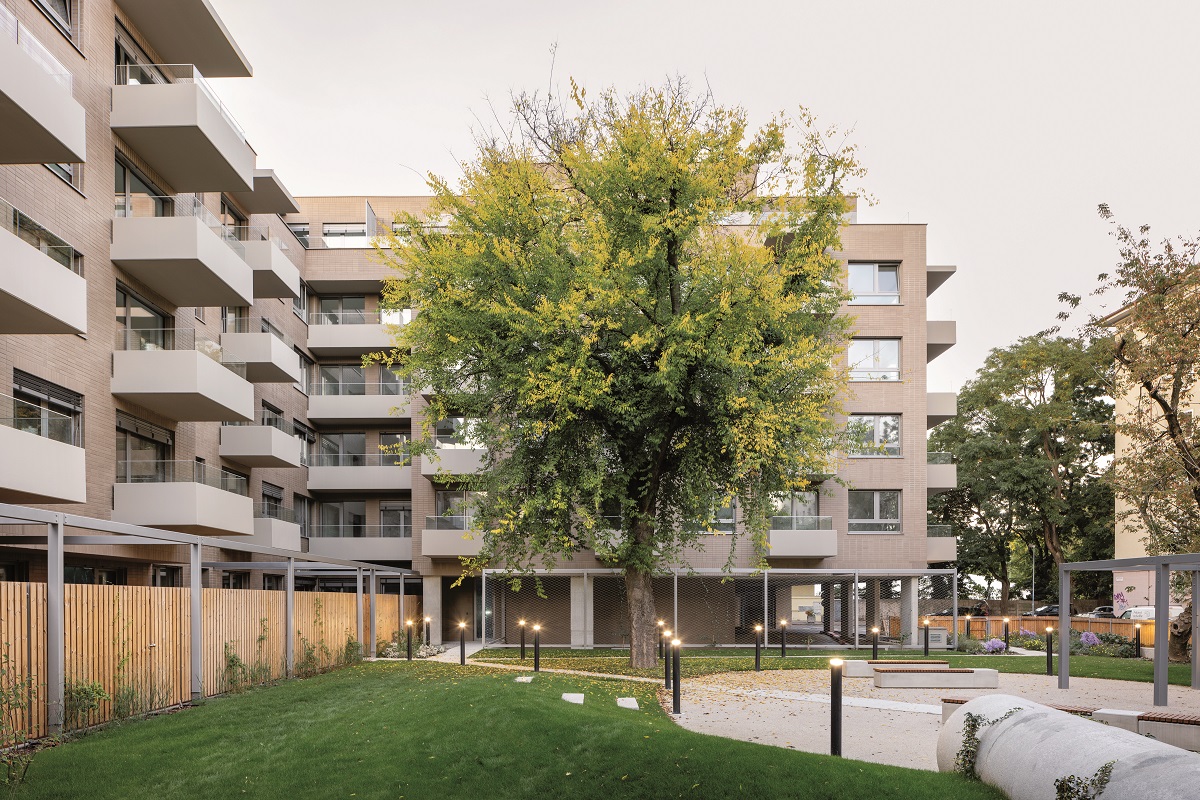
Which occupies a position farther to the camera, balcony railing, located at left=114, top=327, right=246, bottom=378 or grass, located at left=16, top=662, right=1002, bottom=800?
balcony railing, located at left=114, top=327, right=246, bottom=378

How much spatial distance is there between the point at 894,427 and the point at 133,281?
84.9 feet

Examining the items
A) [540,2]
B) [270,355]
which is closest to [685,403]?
[540,2]

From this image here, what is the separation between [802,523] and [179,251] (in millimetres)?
22181

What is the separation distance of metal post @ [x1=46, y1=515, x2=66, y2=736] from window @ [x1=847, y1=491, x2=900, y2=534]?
2834cm

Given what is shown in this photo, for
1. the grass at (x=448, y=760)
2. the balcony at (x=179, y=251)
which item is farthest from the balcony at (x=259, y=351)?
the grass at (x=448, y=760)

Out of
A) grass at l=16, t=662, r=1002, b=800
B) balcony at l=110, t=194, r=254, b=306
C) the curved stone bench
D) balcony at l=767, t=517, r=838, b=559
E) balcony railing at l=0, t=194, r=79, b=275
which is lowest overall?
balcony at l=767, t=517, r=838, b=559

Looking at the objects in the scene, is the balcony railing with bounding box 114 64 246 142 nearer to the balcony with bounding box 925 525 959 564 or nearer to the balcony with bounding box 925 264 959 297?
the balcony with bounding box 925 264 959 297

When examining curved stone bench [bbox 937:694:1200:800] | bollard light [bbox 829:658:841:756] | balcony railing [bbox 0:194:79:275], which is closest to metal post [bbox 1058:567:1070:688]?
curved stone bench [bbox 937:694:1200:800]

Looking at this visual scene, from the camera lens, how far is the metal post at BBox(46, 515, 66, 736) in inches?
434

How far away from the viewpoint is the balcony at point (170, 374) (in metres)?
21.5

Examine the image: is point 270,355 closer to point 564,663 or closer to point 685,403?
point 564,663

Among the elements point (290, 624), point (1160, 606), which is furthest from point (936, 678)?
point (290, 624)

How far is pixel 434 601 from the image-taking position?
117 ft

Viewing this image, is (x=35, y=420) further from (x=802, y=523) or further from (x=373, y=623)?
(x=802, y=523)
